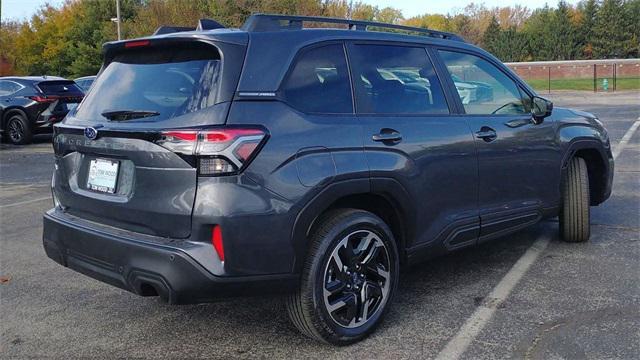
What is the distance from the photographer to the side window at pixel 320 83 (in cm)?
335

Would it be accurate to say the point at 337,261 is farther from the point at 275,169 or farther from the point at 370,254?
the point at 275,169

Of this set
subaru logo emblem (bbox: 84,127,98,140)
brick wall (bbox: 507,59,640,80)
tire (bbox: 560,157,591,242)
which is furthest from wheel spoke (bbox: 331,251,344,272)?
brick wall (bbox: 507,59,640,80)

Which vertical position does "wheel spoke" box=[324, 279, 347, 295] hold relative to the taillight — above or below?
below

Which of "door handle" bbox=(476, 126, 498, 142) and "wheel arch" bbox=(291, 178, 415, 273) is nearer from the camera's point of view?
"wheel arch" bbox=(291, 178, 415, 273)

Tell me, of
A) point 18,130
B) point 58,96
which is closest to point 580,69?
point 58,96

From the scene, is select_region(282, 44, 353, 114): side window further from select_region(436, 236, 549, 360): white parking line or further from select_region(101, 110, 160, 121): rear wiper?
select_region(436, 236, 549, 360): white parking line

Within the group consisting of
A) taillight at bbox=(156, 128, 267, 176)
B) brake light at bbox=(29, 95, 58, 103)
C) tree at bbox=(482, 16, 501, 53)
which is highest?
tree at bbox=(482, 16, 501, 53)

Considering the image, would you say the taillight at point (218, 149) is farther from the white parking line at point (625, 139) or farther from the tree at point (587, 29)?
the tree at point (587, 29)

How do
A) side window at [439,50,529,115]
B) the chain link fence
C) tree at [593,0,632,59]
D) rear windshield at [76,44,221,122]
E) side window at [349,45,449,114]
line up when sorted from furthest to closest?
tree at [593,0,632,59], the chain link fence, side window at [439,50,529,115], side window at [349,45,449,114], rear windshield at [76,44,221,122]

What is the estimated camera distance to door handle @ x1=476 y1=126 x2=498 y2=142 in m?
4.30

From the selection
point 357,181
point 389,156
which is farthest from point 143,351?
point 389,156

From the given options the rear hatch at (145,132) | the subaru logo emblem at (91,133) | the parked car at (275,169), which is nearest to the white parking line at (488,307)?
the parked car at (275,169)

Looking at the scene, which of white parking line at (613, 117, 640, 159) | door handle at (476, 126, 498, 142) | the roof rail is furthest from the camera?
white parking line at (613, 117, 640, 159)

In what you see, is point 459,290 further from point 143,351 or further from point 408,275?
point 143,351
